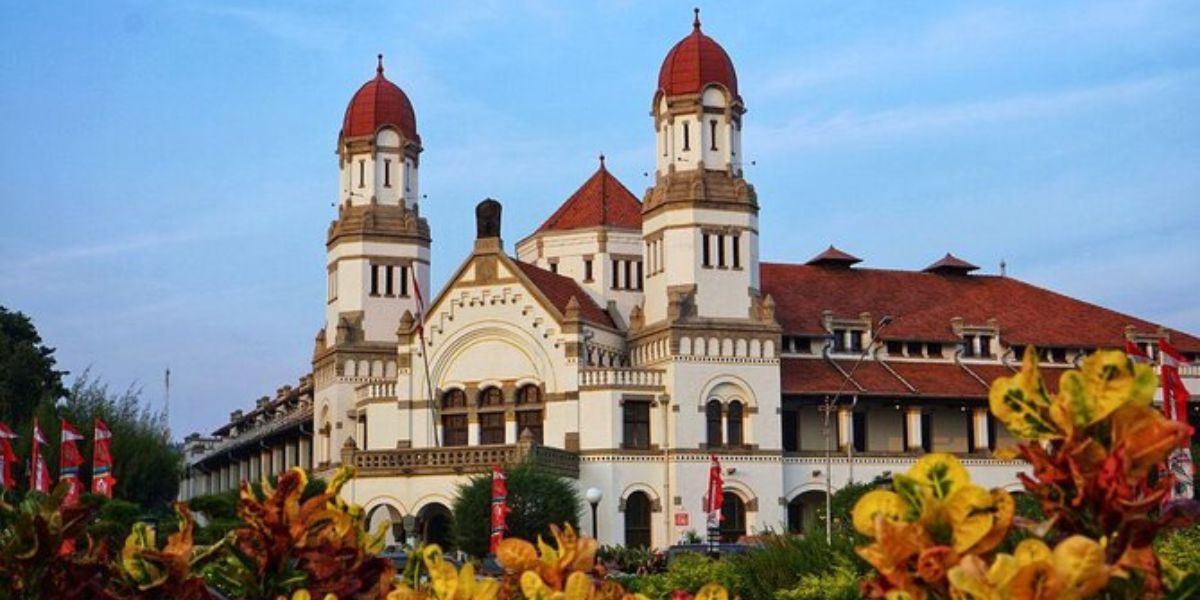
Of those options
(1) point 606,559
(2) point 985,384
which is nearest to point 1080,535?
(1) point 606,559

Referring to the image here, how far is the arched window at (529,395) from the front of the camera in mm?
62031

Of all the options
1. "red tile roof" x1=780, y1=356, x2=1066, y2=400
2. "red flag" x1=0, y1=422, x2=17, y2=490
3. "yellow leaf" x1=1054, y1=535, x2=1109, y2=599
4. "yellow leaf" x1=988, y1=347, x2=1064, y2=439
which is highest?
"red tile roof" x1=780, y1=356, x2=1066, y2=400

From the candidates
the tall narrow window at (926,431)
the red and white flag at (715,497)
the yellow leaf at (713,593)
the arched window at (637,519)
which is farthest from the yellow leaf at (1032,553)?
the tall narrow window at (926,431)

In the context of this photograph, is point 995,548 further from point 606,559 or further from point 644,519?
point 644,519

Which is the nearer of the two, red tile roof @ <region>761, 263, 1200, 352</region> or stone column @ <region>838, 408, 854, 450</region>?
stone column @ <region>838, 408, 854, 450</region>

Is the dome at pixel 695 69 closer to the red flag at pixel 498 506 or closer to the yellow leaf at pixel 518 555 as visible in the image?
the red flag at pixel 498 506

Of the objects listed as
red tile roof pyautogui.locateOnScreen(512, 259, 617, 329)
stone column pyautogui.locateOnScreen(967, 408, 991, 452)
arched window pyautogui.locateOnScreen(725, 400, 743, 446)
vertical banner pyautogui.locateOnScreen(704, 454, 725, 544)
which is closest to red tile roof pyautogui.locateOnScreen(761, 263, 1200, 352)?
stone column pyautogui.locateOnScreen(967, 408, 991, 452)

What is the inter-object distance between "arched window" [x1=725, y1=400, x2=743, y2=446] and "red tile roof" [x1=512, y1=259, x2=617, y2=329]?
5.90 meters

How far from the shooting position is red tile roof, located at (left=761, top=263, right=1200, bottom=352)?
67.8 meters

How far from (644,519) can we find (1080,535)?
5650 centimetres

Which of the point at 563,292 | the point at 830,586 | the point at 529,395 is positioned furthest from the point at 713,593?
the point at 563,292

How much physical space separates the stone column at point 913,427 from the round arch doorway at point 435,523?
17476 millimetres

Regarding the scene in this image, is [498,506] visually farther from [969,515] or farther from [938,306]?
[969,515]

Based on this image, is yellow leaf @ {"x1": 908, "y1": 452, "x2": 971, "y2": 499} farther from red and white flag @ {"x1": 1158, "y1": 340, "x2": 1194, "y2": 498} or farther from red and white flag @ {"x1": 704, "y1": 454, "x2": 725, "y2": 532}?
red and white flag @ {"x1": 704, "y1": 454, "x2": 725, "y2": 532}
